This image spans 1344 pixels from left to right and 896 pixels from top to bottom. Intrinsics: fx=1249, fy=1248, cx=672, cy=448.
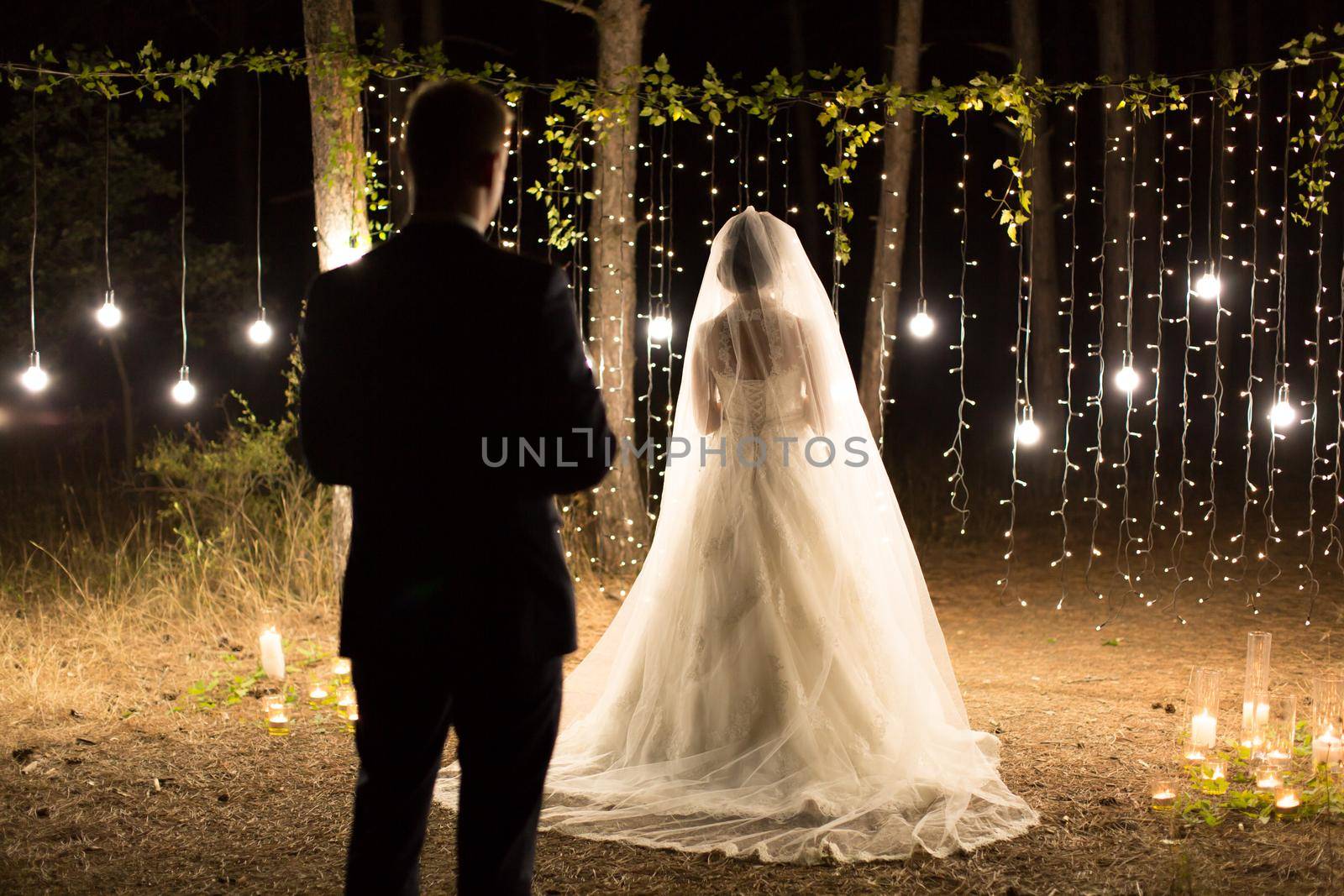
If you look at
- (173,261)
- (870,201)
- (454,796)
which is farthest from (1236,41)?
(454,796)

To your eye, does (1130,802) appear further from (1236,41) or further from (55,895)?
(1236,41)

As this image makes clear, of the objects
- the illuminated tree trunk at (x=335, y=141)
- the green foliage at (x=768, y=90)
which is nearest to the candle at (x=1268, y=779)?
the green foliage at (x=768, y=90)

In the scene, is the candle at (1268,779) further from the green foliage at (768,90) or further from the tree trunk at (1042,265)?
the tree trunk at (1042,265)

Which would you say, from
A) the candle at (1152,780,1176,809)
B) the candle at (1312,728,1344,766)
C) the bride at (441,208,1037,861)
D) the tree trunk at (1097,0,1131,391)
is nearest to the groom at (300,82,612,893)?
the bride at (441,208,1037,861)

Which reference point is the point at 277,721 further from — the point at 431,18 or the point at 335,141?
the point at 431,18

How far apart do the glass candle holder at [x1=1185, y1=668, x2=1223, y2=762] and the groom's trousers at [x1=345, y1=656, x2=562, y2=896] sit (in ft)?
9.65

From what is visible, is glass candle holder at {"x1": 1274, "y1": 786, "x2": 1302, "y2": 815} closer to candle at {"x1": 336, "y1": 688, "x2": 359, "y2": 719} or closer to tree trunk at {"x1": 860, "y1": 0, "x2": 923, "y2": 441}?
candle at {"x1": 336, "y1": 688, "x2": 359, "y2": 719}

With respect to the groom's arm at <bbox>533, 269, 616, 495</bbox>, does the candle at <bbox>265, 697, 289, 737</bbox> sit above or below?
below

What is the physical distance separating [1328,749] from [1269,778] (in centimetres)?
23

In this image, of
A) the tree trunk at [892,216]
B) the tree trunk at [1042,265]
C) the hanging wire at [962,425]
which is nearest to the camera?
the hanging wire at [962,425]

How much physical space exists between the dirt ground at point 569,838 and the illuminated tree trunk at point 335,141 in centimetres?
166

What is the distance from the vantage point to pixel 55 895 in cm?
347

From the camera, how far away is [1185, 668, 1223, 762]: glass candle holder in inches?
167

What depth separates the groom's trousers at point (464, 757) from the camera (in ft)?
6.63
